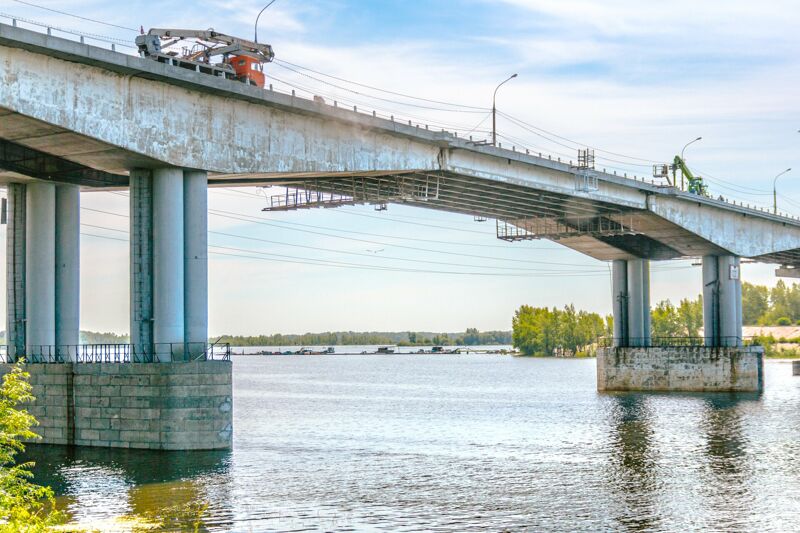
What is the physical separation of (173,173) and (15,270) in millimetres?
13754

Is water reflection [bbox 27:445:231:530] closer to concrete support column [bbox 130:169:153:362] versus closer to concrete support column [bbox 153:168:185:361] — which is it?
concrete support column [bbox 130:169:153:362]

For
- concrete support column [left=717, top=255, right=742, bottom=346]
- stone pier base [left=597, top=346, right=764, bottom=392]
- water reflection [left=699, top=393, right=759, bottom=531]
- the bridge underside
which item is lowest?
water reflection [left=699, top=393, right=759, bottom=531]

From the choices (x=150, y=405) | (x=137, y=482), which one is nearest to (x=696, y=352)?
(x=150, y=405)

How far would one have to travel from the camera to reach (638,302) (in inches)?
3743

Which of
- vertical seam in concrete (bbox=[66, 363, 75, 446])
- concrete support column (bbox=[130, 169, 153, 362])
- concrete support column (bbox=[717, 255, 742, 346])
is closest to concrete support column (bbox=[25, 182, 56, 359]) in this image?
vertical seam in concrete (bbox=[66, 363, 75, 446])

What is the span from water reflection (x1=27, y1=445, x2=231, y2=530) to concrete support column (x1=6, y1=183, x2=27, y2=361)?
830cm

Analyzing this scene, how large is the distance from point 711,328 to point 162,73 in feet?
195

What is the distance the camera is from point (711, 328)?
89625 millimetres

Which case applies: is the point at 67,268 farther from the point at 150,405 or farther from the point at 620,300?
the point at 620,300

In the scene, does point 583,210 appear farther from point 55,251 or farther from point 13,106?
point 13,106

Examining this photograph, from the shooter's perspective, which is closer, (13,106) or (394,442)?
(13,106)

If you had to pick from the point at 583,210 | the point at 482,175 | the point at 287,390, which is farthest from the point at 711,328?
the point at 287,390

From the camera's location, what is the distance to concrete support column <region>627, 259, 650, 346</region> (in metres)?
95.1

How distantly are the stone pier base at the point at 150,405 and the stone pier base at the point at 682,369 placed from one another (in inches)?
2109
